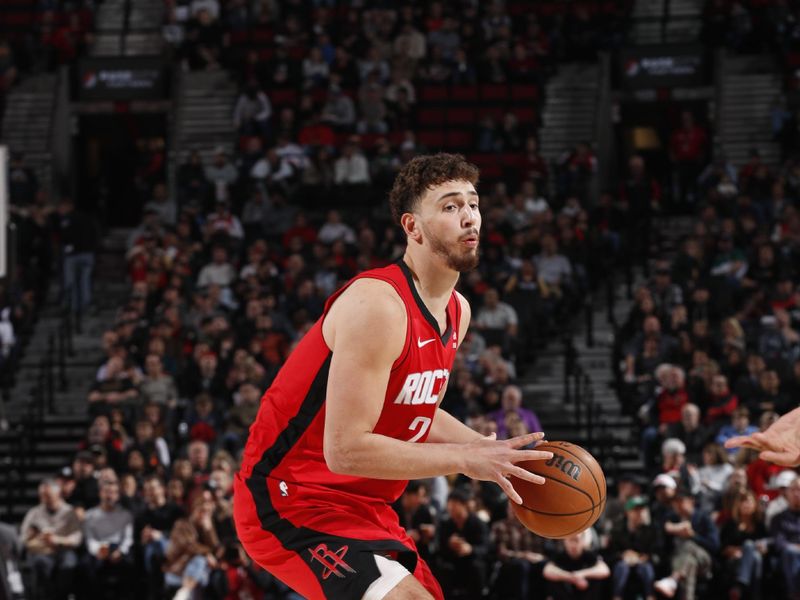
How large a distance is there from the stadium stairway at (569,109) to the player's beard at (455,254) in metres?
17.0

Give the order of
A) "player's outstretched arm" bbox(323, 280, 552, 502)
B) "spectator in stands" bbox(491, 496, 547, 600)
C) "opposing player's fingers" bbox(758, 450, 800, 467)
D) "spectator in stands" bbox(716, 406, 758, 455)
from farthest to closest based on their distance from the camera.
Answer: "spectator in stands" bbox(716, 406, 758, 455) → "spectator in stands" bbox(491, 496, 547, 600) → "opposing player's fingers" bbox(758, 450, 800, 467) → "player's outstretched arm" bbox(323, 280, 552, 502)

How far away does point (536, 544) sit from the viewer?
11711 millimetres

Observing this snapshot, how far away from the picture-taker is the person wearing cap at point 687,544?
11548 mm

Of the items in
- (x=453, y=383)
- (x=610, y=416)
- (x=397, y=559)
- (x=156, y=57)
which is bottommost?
(x=610, y=416)

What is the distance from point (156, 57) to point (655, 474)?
1357cm

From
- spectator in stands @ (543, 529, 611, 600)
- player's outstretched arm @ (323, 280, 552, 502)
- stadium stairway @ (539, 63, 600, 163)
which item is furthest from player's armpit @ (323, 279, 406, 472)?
stadium stairway @ (539, 63, 600, 163)

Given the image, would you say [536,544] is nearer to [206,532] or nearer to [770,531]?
[770,531]

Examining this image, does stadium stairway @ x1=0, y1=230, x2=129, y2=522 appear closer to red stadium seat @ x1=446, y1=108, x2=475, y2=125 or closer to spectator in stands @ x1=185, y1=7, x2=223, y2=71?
spectator in stands @ x1=185, y1=7, x2=223, y2=71

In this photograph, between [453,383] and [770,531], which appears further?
[453,383]

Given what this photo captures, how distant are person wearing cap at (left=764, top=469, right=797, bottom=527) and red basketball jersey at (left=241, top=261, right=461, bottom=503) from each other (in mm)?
7250

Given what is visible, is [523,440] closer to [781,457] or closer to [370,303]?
[370,303]

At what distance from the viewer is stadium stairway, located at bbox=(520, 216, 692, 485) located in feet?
48.4

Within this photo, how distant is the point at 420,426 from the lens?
17.7 feet

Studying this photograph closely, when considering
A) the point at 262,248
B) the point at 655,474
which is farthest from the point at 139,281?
the point at 655,474
